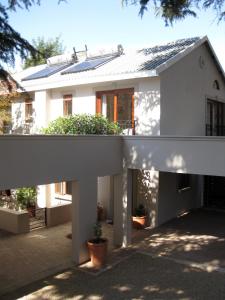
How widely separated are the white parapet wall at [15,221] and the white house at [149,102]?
6.61 feet

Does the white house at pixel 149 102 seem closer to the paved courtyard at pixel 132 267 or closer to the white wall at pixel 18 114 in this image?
the white wall at pixel 18 114

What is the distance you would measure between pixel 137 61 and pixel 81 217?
28.3 feet

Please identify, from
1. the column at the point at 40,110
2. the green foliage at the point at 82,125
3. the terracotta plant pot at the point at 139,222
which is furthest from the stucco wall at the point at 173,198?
the column at the point at 40,110

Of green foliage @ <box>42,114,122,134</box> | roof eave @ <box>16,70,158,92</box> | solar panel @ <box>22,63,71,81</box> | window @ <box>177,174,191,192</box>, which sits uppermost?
solar panel @ <box>22,63,71,81</box>

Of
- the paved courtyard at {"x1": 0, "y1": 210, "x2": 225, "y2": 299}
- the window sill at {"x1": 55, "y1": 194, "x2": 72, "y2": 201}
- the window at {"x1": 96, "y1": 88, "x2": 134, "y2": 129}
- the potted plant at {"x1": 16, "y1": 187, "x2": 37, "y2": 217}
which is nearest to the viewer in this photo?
the paved courtyard at {"x1": 0, "y1": 210, "x2": 225, "y2": 299}

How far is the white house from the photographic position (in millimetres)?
14945

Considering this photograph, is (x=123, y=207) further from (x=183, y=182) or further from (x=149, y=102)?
(x=183, y=182)

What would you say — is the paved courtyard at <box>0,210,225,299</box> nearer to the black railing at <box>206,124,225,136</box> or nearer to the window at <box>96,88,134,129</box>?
the window at <box>96,88,134,129</box>

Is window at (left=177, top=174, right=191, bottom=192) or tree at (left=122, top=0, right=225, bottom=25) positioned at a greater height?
tree at (left=122, top=0, right=225, bottom=25)

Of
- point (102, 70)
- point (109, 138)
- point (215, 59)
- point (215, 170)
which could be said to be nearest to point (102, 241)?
point (109, 138)

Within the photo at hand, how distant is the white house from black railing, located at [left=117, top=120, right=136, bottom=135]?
5 cm

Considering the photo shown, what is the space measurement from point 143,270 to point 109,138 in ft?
15.0

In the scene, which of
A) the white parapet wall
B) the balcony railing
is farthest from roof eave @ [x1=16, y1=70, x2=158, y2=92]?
the white parapet wall

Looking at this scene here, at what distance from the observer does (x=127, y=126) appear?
15.7 metres
